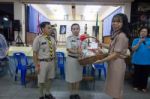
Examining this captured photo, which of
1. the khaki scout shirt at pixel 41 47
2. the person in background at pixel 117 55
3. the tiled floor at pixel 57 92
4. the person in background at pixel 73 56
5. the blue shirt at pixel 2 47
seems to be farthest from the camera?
the blue shirt at pixel 2 47

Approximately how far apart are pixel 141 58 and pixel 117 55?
2523 mm

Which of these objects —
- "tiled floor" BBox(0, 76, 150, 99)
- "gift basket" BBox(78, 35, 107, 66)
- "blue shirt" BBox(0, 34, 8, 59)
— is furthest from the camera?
"blue shirt" BBox(0, 34, 8, 59)

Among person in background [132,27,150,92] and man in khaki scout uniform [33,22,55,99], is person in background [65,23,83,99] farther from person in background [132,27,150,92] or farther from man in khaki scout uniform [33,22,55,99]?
person in background [132,27,150,92]

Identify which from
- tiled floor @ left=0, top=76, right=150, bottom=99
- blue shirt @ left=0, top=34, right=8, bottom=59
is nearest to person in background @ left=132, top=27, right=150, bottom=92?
tiled floor @ left=0, top=76, right=150, bottom=99

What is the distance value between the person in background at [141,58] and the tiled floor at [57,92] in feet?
0.80

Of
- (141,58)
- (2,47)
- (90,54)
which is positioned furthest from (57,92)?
(2,47)

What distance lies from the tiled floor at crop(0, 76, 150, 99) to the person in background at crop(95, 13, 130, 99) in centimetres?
163

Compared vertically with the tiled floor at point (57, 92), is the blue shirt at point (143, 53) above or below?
above

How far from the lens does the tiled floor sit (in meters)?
4.02

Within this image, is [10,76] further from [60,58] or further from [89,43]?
[89,43]

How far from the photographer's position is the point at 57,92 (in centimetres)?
430

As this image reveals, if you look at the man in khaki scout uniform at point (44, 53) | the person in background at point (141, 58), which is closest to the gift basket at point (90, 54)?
the man in khaki scout uniform at point (44, 53)

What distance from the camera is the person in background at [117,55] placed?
7.60 ft

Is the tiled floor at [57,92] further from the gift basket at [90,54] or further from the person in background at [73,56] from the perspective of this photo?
the gift basket at [90,54]
